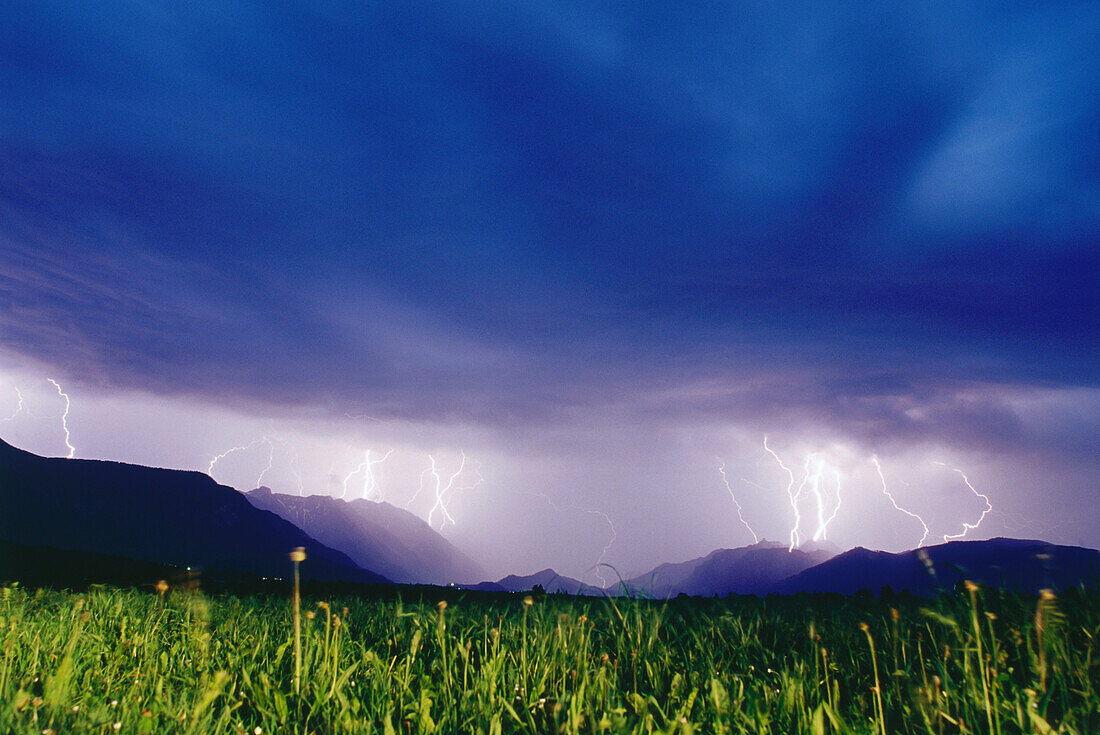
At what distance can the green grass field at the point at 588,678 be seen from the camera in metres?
2.33

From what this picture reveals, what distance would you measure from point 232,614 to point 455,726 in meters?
3.91

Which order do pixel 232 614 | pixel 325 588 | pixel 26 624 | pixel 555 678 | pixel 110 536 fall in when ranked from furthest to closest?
pixel 110 536 < pixel 325 588 < pixel 232 614 < pixel 26 624 < pixel 555 678

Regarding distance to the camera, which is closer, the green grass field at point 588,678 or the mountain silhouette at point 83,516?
the green grass field at point 588,678

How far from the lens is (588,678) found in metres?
Result: 2.91

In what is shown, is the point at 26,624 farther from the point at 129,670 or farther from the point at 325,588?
the point at 325,588

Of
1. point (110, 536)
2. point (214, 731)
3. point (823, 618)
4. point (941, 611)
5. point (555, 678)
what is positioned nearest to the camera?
point (214, 731)

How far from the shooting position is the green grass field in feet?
7.64

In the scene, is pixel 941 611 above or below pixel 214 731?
above

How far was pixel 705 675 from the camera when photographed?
3.01 meters

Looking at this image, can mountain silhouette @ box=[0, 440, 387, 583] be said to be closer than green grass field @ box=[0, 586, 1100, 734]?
No

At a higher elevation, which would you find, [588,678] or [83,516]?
[83,516]

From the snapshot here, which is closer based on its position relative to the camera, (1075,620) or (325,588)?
(1075,620)

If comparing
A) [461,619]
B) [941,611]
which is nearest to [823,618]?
[941,611]

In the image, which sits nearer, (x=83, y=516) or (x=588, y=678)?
(x=588, y=678)
